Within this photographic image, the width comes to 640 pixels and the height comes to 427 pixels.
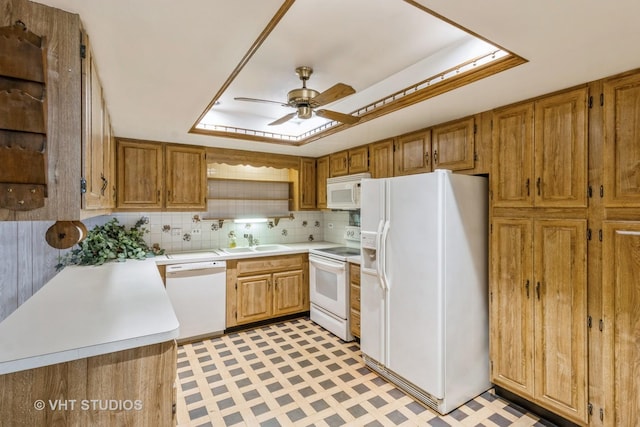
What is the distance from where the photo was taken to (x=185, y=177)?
341 cm

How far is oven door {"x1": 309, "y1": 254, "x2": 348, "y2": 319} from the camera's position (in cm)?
323

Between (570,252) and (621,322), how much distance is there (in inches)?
16.8

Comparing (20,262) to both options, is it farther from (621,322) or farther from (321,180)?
(621,322)

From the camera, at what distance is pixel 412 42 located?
1.83 metres

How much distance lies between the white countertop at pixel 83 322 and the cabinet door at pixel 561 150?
2267 millimetres

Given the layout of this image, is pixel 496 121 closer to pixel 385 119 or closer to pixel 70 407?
pixel 385 119

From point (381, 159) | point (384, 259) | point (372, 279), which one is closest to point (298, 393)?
point (372, 279)

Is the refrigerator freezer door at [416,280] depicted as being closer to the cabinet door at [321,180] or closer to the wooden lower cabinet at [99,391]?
the wooden lower cabinet at [99,391]

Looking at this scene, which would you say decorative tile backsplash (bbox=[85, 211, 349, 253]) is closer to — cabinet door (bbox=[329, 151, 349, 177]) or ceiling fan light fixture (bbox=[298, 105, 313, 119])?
cabinet door (bbox=[329, 151, 349, 177])

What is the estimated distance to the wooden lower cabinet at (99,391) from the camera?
1.06 m

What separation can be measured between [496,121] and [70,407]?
2.80 meters

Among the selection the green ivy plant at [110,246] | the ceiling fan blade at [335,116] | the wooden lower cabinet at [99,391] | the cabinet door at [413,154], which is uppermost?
the ceiling fan blade at [335,116]

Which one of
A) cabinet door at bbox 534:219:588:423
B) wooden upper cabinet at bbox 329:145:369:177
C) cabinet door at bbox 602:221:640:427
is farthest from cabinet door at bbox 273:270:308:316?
cabinet door at bbox 602:221:640:427

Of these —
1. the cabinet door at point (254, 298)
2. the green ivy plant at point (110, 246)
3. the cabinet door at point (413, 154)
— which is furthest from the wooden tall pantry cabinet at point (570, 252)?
the green ivy plant at point (110, 246)
